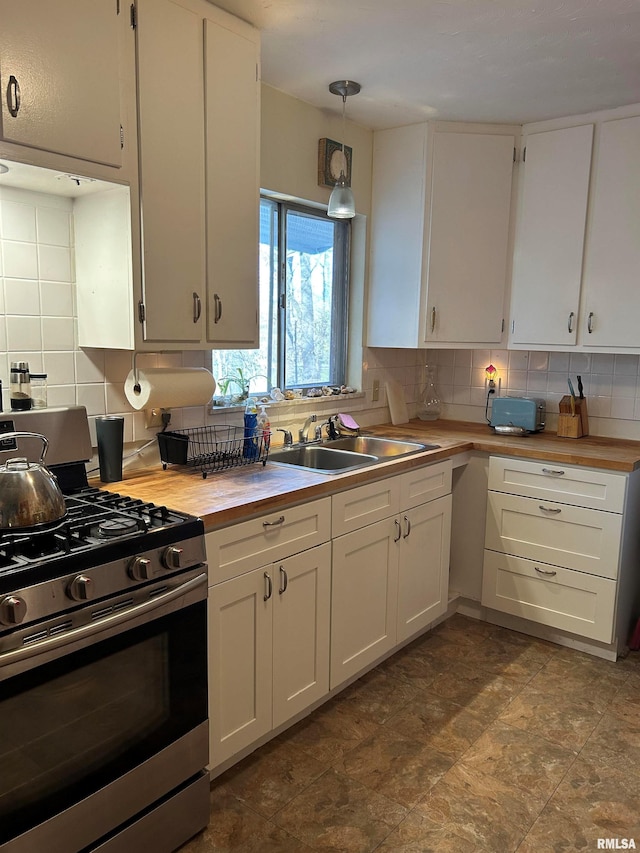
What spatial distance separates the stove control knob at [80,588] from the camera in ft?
4.67

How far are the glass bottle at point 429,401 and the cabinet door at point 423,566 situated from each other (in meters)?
0.88

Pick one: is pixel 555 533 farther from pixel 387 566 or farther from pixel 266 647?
pixel 266 647

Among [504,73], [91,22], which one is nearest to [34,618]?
[91,22]

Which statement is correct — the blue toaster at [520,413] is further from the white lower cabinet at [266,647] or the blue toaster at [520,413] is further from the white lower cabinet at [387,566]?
the white lower cabinet at [266,647]

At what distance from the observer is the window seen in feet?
9.56

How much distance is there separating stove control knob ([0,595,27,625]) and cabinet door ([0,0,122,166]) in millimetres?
1105

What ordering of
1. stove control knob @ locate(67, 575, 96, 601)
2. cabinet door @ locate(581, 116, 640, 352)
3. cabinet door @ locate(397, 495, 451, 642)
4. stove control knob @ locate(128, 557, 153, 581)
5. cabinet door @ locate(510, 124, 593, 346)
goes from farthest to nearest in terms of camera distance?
cabinet door @ locate(510, 124, 593, 346) → cabinet door @ locate(581, 116, 640, 352) → cabinet door @ locate(397, 495, 451, 642) → stove control knob @ locate(128, 557, 153, 581) → stove control knob @ locate(67, 575, 96, 601)

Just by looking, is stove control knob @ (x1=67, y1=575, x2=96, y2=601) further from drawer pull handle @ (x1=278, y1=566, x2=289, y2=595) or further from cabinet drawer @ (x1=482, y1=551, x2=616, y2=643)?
cabinet drawer @ (x1=482, y1=551, x2=616, y2=643)

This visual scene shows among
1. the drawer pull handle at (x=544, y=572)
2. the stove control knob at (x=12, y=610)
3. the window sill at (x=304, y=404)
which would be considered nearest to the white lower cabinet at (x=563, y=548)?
the drawer pull handle at (x=544, y=572)

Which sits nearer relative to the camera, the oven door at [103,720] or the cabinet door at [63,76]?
the oven door at [103,720]

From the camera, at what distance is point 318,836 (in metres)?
1.84

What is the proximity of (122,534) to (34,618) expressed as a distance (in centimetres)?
29

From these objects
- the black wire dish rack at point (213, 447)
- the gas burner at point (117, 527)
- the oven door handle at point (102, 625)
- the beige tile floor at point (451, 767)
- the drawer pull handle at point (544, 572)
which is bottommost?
the beige tile floor at point (451, 767)

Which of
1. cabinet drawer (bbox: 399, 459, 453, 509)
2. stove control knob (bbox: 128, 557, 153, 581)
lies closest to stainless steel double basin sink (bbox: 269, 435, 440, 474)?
cabinet drawer (bbox: 399, 459, 453, 509)
